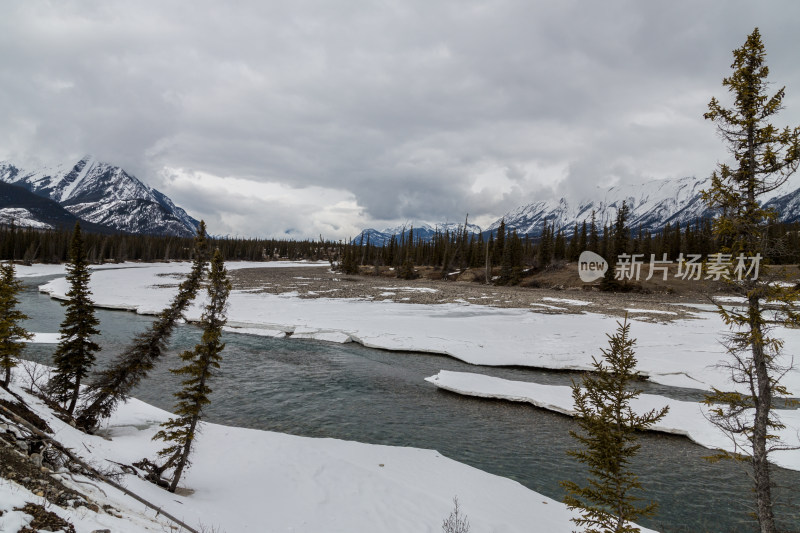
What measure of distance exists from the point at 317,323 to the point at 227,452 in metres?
22.7

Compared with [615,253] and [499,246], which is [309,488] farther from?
[499,246]

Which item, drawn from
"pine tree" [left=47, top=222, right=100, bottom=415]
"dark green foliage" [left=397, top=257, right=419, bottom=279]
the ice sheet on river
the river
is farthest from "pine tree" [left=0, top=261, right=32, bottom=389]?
"dark green foliage" [left=397, top=257, right=419, bottom=279]

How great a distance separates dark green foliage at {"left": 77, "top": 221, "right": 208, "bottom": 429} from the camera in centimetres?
1373

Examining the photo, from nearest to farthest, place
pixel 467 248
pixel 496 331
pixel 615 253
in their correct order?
pixel 496 331, pixel 615 253, pixel 467 248

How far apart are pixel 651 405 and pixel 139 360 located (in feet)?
69.4

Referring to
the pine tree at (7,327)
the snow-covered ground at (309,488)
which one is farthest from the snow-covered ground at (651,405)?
the pine tree at (7,327)

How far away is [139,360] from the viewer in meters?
14.7

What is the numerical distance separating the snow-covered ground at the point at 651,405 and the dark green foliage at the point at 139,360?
12533 mm

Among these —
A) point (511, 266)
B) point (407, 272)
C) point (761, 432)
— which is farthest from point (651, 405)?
point (407, 272)

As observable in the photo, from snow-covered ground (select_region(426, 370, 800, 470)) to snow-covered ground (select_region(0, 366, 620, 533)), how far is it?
7158 mm

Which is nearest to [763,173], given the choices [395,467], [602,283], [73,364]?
[395,467]

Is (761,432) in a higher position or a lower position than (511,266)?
lower

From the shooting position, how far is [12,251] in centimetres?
10394

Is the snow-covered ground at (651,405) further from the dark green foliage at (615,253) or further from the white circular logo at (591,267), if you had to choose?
the white circular logo at (591,267)
